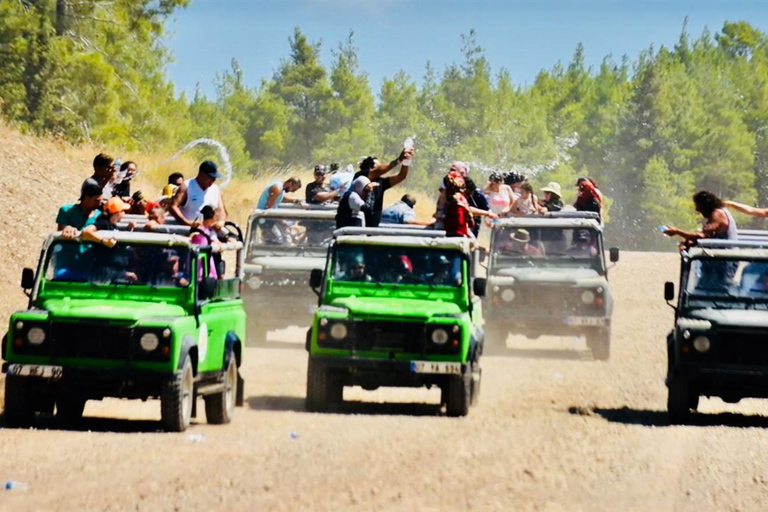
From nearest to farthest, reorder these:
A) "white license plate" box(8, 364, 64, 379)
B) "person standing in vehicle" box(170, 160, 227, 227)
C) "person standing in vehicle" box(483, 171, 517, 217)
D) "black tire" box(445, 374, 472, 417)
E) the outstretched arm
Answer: "white license plate" box(8, 364, 64, 379) < "black tire" box(445, 374, 472, 417) < "person standing in vehicle" box(170, 160, 227, 227) < the outstretched arm < "person standing in vehicle" box(483, 171, 517, 217)

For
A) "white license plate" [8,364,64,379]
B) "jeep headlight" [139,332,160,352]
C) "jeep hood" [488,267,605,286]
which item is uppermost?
"jeep hood" [488,267,605,286]

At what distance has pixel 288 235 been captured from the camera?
22531mm

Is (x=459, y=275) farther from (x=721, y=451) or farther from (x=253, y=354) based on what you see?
(x=253, y=354)

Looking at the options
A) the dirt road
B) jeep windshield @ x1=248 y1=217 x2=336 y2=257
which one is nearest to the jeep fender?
the dirt road

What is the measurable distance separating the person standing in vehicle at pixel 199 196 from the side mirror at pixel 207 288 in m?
2.72

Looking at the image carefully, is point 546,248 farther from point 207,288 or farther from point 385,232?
point 207,288

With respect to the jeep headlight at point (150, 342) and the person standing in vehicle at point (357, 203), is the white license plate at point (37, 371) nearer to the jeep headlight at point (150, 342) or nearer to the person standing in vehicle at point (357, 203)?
the jeep headlight at point (150, 342)

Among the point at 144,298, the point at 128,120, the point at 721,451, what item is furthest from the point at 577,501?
the point at 128,120

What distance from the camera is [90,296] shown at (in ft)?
44.7

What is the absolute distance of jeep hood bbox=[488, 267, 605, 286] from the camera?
21.9 m

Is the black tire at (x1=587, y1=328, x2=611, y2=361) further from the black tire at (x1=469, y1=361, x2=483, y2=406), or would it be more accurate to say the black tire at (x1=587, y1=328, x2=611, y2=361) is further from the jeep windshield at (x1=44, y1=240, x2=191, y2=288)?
the jeep windshield at (x1=44, y1=240, x2=191, y2=288)

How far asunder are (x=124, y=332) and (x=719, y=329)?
5.09 m

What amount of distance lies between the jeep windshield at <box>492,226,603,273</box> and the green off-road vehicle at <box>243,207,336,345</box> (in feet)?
7.52

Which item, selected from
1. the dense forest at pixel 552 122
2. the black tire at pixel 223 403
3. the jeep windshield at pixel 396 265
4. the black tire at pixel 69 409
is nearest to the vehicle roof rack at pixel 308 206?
the jeep windshield at pixel 396 265
